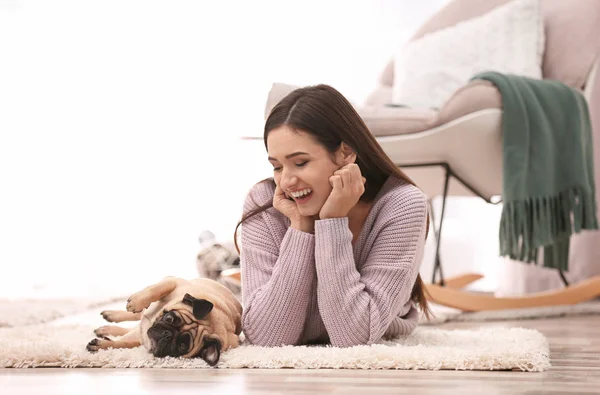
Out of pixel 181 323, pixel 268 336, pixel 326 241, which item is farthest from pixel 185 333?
pixel 326 241

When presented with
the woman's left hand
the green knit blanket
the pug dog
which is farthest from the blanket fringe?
the pug dog

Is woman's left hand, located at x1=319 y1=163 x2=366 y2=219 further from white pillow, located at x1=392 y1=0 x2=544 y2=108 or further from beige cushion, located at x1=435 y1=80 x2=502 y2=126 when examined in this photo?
white pillow, located at x1=392 y1=0 x2=544 y2=108

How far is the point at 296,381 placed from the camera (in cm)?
119

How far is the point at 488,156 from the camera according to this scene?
255cm

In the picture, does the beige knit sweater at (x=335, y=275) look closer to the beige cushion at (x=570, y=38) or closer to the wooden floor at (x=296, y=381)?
the wooden floor at (x=296, y=381)

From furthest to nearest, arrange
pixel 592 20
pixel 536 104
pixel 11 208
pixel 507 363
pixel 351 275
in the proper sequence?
pixel 11 208 → pixel 592 20 → pixel 536 104 → pixel 351 275 → pixel 507 363

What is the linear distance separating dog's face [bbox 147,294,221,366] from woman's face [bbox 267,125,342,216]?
28cm

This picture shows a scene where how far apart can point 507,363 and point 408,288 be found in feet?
0.95

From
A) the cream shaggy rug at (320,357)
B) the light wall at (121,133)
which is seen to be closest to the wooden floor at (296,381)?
the cream shaggy rug at (320,357)

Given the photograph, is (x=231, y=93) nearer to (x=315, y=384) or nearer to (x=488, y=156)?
(x=488, y=156)

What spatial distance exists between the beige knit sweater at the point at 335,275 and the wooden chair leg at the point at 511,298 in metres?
0.90

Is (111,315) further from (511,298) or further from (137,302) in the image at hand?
(511,298)

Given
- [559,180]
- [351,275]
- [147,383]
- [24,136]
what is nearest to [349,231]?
[351,275]

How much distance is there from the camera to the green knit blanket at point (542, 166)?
2.46m
